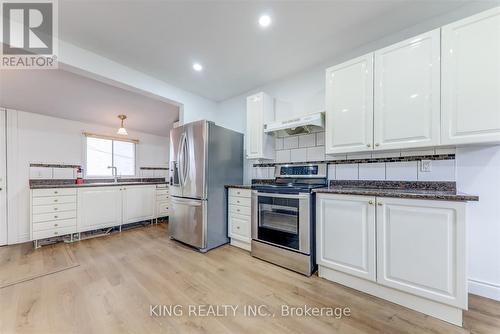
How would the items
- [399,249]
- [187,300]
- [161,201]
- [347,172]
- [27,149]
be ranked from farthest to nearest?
[161,201]
[27,149]
[347,172]
[187,300]
[399,249]

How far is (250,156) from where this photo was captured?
3.01m

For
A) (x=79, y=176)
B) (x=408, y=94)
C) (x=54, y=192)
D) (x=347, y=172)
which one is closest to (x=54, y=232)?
(x=54, y=192)

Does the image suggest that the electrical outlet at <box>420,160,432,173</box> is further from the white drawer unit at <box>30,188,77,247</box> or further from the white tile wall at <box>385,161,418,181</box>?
the white drawer unit at <box>30,188,77,247</box>

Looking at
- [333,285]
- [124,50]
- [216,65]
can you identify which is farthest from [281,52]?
[333,285]

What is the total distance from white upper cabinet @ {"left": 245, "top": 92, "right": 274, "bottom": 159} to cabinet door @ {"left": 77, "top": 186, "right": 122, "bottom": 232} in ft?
8.67

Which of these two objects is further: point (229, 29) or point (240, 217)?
point (240, 217)

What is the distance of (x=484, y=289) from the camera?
1.67m

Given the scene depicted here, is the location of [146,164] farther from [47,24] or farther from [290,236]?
[290,236]

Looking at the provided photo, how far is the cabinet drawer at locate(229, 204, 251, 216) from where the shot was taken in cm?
278

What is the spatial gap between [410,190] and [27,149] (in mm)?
5252

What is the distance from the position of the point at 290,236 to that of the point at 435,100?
176 cm

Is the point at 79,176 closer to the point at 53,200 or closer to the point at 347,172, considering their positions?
the point at 53,200

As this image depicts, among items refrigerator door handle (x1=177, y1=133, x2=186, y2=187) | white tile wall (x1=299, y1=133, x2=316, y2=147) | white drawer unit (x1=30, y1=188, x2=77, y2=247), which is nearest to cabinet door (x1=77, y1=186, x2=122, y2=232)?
white drawer unit (x1=30, y1=188, x2=77, y2=247)

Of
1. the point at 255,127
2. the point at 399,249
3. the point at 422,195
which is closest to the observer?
the point at 422,195
